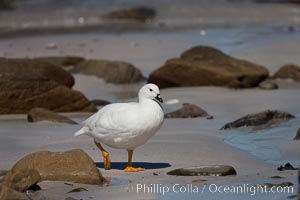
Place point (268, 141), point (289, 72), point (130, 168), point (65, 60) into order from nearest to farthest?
point (130, 168) → point (268, 141) → point (289, 72) → point (65, 60)

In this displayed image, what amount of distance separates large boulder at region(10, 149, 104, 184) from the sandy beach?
3.7 inches

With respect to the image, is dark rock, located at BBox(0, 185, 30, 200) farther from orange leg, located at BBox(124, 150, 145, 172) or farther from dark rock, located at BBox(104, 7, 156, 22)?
dark rock, located at BBox(104, 7, 156, 22)

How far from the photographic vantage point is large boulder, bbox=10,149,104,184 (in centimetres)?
698

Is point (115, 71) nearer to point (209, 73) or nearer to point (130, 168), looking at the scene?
point (209, 73)

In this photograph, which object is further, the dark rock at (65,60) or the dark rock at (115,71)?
the dark rock at (65,60)

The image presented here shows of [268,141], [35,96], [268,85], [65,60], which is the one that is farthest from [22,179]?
[65,60]

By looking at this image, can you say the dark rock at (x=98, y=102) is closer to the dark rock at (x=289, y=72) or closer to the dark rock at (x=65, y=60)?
the dark rock at (x=289, y=72)

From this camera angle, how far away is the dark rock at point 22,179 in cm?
644

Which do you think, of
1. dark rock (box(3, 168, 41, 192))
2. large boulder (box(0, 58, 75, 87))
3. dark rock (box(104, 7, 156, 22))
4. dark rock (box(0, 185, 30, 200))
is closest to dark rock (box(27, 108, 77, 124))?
large boulder (box(0, 58, 75, 87))

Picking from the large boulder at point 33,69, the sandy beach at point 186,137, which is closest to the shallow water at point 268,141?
the sandy beach at point 186,137

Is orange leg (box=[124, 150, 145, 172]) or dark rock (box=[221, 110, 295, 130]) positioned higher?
dark rock (box=[221, 110, 295, 130])

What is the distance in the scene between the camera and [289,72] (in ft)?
44.7

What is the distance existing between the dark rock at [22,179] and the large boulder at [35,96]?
15.8 ft

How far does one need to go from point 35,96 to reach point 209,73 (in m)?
2.87
